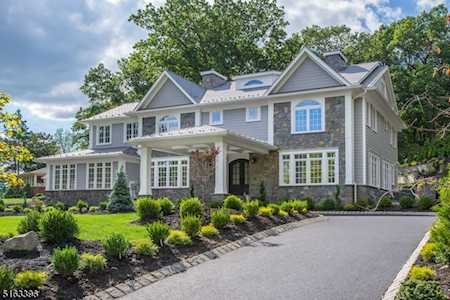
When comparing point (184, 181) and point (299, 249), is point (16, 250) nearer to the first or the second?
point (299, 249)

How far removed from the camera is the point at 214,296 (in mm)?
6637

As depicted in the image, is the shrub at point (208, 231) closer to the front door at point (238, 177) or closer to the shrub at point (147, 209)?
the shrub at point (147, 209)

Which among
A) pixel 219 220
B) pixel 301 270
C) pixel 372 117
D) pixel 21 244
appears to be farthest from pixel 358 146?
pixel 21 244

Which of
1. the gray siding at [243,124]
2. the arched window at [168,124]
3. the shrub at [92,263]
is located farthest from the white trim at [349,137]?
the shrub at [92,263]

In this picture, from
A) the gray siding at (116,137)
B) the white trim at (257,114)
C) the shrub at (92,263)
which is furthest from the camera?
the gray siding at (116,137)

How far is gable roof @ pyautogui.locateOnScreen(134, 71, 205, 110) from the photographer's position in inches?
997

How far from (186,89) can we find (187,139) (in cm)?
711

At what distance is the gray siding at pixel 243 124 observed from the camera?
75.3 feet

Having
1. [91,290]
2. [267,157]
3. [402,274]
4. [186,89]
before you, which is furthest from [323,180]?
[91,290]

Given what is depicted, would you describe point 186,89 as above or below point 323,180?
above

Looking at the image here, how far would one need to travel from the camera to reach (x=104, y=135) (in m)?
29.9

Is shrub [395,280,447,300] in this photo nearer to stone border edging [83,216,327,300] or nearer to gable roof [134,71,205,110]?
stone border edging [83,216,327,300]

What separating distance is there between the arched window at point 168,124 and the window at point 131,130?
2643mm

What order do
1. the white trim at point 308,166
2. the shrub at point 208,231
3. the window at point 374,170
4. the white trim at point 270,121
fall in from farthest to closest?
the white trim at point 270,121 → the window at point 374,170 → the white trim at point 308,166 → the shrub at point 208,231
